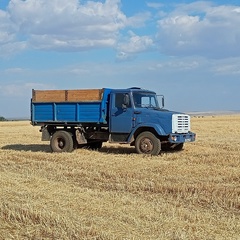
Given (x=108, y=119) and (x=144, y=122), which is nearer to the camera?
(x=144, y=122)

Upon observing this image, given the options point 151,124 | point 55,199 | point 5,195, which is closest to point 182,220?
point 55,199

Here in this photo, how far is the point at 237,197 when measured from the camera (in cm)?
872

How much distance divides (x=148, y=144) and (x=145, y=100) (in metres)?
1.79

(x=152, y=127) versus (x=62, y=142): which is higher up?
(x=152, y=127)

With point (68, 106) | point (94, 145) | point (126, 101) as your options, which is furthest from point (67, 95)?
point (94, 145)

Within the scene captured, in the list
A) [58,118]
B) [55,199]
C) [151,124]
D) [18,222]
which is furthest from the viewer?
[58,118]

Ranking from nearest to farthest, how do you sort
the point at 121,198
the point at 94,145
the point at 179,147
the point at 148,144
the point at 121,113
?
the point at 121,198, the point at 148,144, the point at 121,113, the point at 179,147, the point at 94,145

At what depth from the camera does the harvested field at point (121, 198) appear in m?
6.43

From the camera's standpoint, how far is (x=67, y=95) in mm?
18438

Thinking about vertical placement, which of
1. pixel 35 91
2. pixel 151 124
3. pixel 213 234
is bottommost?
pixel 213 234

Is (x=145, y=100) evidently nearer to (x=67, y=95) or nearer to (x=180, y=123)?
(x=180, y=123)

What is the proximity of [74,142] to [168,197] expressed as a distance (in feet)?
34.2

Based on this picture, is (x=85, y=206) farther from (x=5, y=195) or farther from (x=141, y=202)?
(x=5, y=195)

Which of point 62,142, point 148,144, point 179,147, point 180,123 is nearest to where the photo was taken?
point 148,144
